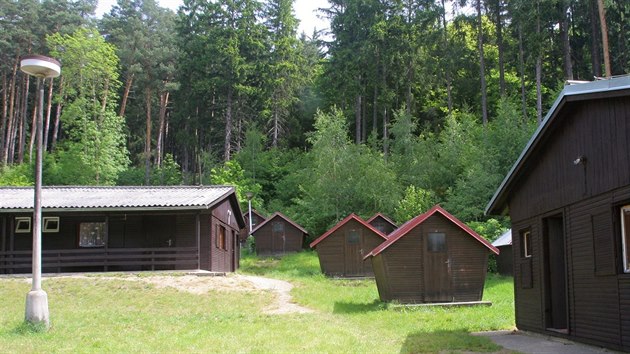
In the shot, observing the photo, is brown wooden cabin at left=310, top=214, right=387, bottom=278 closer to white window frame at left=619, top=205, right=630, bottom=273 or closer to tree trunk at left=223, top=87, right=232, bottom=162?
white window frame at left=619, top=205, right=630, bottom=273

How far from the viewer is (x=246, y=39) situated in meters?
55.1

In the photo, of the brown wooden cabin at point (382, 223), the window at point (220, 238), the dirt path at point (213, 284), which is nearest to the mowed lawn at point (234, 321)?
the dirt path at point (213, 284)

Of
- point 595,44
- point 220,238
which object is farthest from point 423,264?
point 595,44

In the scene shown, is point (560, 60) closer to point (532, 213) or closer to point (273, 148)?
point (273, 148)

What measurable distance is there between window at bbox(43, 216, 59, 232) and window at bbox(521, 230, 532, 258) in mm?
20128

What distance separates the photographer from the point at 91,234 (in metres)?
27.4

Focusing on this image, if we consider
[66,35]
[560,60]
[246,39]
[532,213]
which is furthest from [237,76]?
[532,213]

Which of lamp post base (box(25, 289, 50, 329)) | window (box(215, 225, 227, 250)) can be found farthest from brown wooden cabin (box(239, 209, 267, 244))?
lamp post base (box(25, 289, 50, 329))

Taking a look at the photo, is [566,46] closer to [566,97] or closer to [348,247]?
[348,247]

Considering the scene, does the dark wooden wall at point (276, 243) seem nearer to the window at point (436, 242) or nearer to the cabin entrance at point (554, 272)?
the window at point (436, 242)

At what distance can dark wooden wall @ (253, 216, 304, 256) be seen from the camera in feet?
139

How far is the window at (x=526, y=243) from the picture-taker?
48.7 feet

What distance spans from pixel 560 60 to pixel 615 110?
35.9 m

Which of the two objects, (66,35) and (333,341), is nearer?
(333,341)
